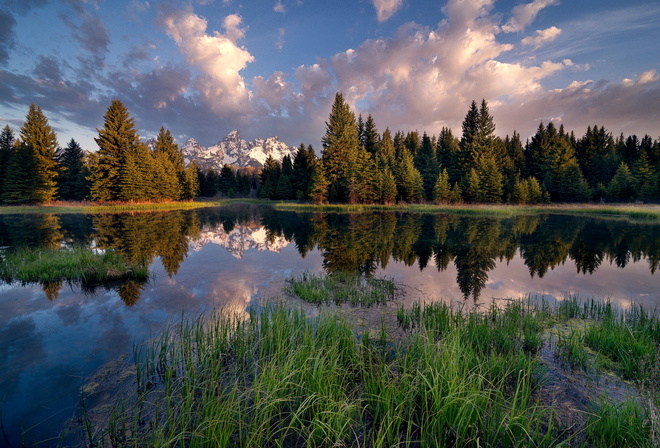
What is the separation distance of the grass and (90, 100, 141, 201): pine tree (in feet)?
140

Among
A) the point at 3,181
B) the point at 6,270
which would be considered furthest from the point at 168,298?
the point at 3,181

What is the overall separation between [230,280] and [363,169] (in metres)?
43.1

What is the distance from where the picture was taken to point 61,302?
28.1 feet

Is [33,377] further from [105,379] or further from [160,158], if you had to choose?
[160,158]

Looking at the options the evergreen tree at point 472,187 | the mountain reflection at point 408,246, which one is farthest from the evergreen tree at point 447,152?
the mountain reflection at point 408,246

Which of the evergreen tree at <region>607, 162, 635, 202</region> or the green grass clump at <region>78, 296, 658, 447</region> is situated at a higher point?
the evergreen tree at <region>607, 162, 635, 202</region>

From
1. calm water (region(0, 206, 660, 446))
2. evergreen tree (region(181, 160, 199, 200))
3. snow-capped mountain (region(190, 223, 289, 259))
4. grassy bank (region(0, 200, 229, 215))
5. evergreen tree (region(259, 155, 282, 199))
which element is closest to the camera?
calm water (region(0, 206, 660, 446))

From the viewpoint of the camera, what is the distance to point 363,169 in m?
51.4

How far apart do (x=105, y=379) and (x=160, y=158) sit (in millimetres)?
65621

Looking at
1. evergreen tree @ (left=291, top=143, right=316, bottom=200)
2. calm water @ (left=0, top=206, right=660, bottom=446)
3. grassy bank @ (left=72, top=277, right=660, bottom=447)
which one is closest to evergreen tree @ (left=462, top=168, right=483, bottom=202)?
calm water @ (left=0, top=206, right=660, bottom=446)

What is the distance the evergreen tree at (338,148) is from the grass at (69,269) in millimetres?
44313

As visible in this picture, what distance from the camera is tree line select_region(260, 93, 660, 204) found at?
51.9 m

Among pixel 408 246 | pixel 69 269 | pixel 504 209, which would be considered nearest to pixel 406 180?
pixel 504 209

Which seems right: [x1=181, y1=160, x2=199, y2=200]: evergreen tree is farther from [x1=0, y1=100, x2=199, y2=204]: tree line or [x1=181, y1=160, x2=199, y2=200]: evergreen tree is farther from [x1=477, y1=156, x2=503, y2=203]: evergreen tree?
[x1=477, y1=156, x2=503, y2=203]: evergreen tree
